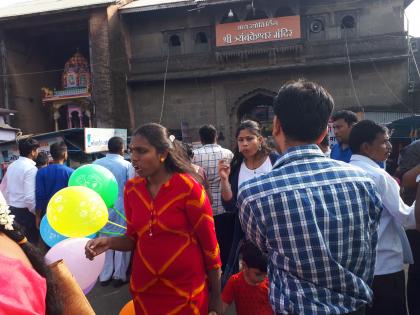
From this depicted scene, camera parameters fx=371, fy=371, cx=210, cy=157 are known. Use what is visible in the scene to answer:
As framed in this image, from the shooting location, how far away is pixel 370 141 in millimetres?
2166

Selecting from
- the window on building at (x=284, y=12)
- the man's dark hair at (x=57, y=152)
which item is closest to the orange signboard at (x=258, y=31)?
the window on building at (x=284, y=12)

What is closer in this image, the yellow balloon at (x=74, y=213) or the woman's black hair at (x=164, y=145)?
the woman's black hair at (x=164, y=145)

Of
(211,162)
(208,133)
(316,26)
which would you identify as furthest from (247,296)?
(316,26)

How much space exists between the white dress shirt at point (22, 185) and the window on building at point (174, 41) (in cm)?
1155

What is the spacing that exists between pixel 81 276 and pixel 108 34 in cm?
1342

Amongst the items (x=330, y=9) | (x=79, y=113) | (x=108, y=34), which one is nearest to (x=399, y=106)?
(x=330, y=9)

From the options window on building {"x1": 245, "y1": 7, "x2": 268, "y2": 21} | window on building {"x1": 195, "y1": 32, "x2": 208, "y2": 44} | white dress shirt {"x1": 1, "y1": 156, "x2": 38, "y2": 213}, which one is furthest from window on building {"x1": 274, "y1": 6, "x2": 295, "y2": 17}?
white dress shirt {"x1": 1, "y1": 156, "x2": 38, "y2": 213}

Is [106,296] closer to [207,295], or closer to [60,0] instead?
[207,295]

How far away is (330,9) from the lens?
13578mm

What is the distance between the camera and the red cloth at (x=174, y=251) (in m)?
1.90

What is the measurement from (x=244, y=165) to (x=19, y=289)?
254 centimetres

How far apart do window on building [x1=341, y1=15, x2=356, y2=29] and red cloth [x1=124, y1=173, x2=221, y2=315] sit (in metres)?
13.8

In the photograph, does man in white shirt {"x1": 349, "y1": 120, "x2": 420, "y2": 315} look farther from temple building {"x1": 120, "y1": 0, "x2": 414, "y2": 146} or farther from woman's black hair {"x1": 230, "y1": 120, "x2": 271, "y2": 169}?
temple building {"x1": 120, "y1": 0, "x2": 414, "y2": 146}

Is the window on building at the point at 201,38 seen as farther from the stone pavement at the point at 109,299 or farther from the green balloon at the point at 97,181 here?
the green balloon at the point at 97,181
